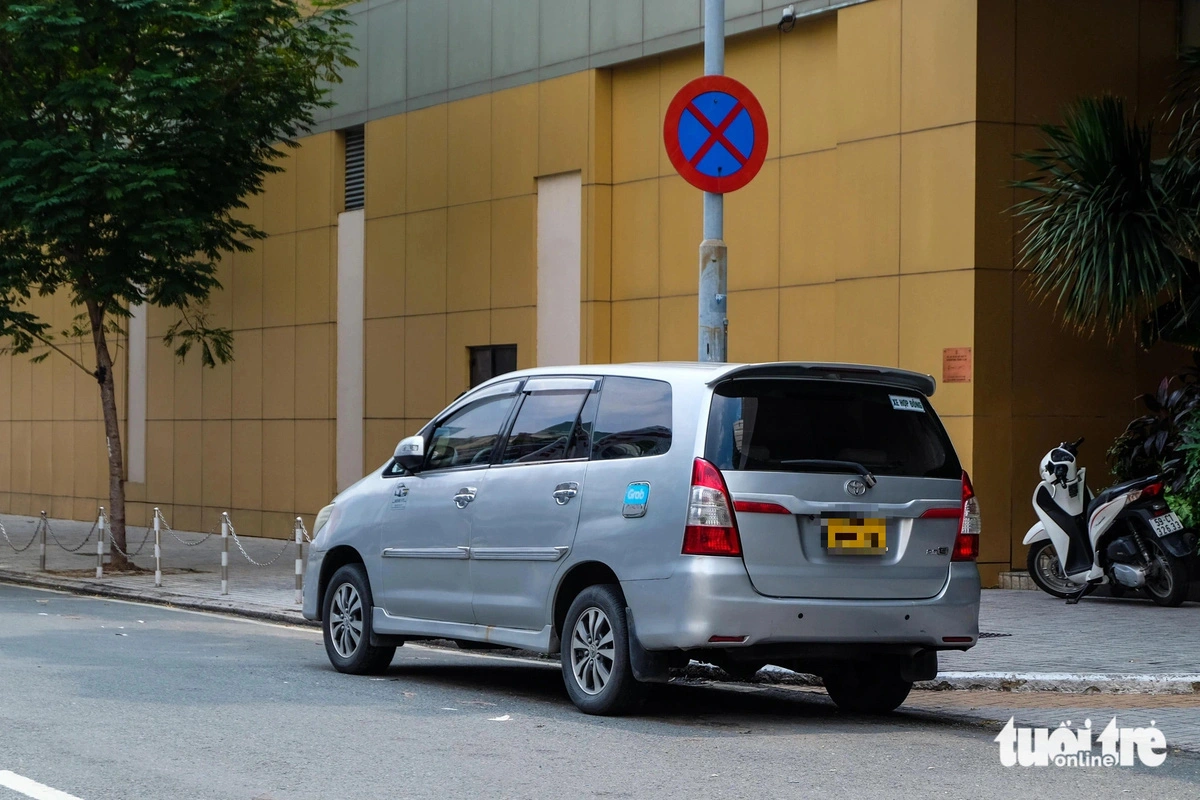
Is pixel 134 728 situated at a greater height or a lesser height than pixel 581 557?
lesser

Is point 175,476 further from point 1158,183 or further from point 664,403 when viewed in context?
point 664,403

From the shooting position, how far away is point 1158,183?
14.0 meters

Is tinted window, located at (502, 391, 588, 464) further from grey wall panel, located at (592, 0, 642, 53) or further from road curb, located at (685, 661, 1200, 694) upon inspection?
grey wall panel, located at (592, 0, 642, 53)

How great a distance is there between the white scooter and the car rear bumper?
238 inches

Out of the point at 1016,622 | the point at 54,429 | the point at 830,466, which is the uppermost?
the point at 830,466

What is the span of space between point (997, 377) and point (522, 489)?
7910 millimetres

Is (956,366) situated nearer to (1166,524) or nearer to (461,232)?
(1166,524)

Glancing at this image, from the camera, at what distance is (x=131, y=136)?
1941 centimetres

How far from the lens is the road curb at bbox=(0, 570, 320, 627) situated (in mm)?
14859

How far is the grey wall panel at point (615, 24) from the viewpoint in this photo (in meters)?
19.7

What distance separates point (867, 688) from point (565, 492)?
6.63 ft

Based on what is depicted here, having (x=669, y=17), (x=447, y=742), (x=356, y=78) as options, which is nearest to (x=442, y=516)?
(x=447, y=742)

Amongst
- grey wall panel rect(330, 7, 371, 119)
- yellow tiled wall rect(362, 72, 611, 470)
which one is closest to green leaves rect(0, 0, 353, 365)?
yellow tiled wall rect(362, 72, 611, 470)

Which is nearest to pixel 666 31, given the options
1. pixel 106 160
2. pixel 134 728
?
pixel 106 160
